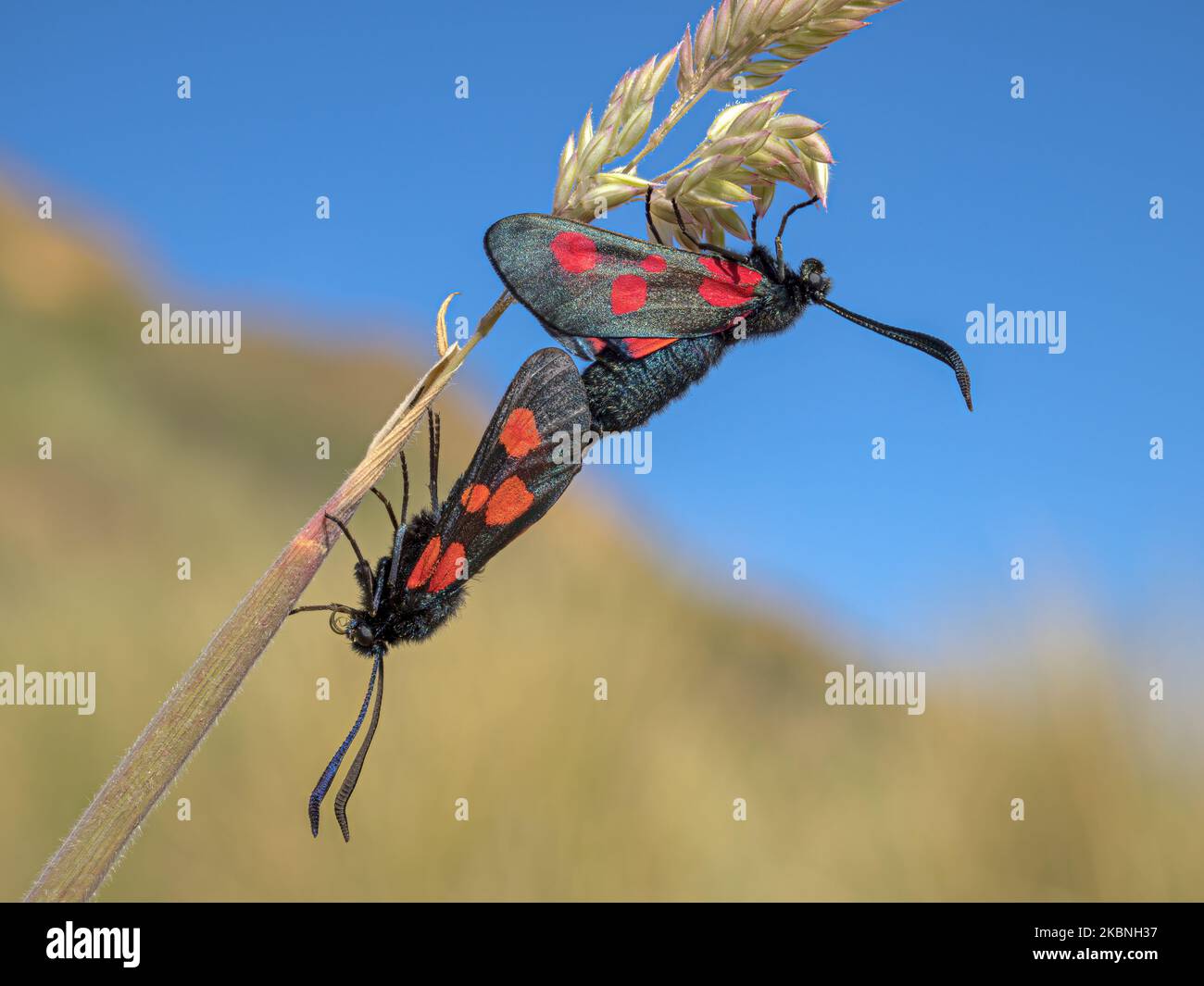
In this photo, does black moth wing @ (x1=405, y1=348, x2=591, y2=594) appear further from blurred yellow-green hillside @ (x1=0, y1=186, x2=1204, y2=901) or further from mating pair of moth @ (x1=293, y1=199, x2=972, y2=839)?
blurred yellow-green hillside @ (x1=0, y1=186, x2=1204, y2=901)

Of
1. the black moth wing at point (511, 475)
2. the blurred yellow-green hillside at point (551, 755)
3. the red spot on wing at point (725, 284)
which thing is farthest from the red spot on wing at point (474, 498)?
the blurred yellow-green hillside at point (551, 755)

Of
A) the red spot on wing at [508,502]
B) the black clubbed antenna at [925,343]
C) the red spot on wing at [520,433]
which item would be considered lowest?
the red spot on wing at [508,502]

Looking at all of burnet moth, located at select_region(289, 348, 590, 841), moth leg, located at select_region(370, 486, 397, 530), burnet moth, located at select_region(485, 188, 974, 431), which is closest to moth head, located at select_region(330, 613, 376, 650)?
burnet moth, located at select_region(289, 348, 590, 841)

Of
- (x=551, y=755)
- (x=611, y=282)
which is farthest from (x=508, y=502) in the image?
(x=551, y=755)

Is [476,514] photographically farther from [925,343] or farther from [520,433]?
[925,343]

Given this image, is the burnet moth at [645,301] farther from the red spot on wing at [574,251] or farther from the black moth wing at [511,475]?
the black moth wing at [511,475]
